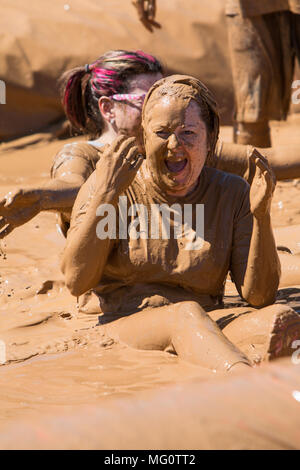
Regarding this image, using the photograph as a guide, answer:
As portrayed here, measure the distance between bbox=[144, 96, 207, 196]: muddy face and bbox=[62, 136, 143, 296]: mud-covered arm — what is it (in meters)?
0.10

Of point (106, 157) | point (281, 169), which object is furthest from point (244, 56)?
point (106, 157)

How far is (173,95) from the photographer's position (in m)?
3.72

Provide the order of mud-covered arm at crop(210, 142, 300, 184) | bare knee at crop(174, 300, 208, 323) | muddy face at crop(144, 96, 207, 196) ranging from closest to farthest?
bare knee at crop(174, 300, 208, 323) < muddy face at crop(144, 96, 207, 196) < mud-covered arm at crop(210, 142, 300, 184)

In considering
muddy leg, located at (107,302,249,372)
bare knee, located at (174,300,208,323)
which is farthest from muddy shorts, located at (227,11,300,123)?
bare knee, located at (174,300,208,323)

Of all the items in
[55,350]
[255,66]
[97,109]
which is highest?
[97,109]

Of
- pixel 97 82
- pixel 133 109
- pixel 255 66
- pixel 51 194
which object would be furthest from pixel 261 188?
pixel 255 66

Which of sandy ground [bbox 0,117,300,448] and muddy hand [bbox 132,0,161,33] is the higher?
muddy hand [bbox 132,0,161,33]

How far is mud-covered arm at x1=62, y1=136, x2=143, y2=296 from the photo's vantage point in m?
3.65

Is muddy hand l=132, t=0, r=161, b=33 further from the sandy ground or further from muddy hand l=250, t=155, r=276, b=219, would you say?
muddy hand l=250, t=155, r=276, b=219

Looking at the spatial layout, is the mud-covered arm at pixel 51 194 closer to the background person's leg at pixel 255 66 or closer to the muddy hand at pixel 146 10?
the background person's leg at pixel 255 66

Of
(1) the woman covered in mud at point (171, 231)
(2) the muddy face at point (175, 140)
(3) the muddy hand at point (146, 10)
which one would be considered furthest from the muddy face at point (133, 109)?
(3) the muddy hand at point (146, 10)

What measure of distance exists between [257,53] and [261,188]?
4478 mm

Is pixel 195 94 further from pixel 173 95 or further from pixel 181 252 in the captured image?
pixel 181 252
